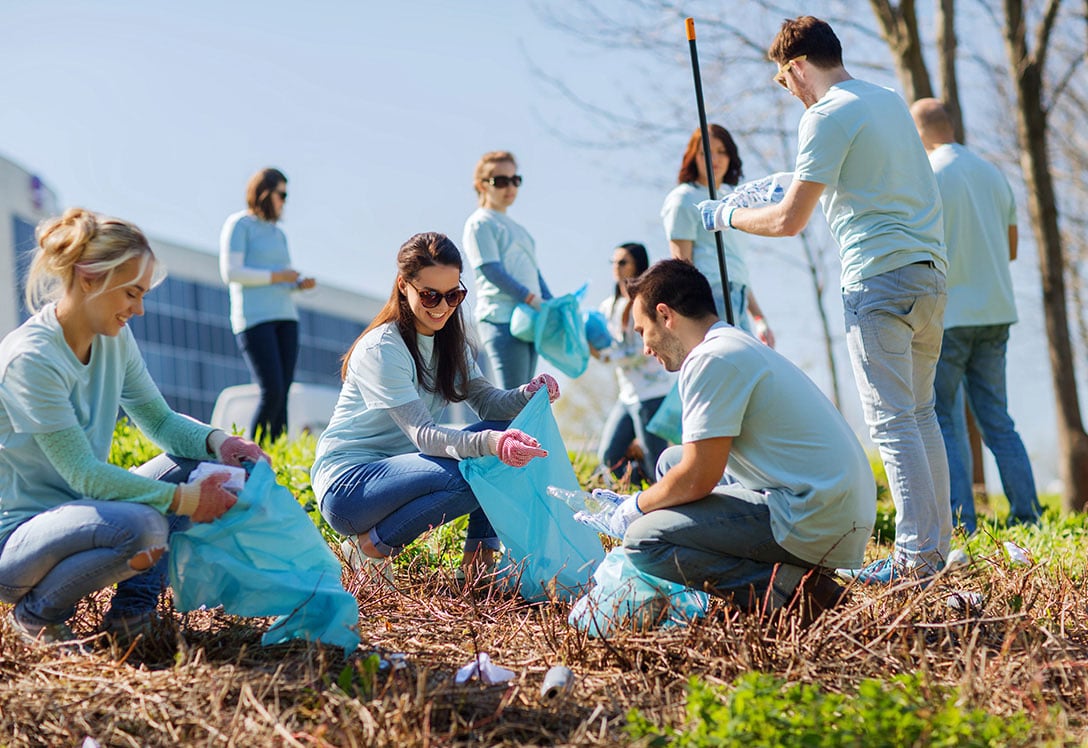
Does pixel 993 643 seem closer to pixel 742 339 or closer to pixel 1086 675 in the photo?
pixel 1086 675

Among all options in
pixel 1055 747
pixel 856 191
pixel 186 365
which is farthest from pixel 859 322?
pixel 186 365

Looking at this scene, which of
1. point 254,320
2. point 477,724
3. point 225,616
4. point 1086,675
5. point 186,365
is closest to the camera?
point 477,724

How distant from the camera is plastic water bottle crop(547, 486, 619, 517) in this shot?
11.9 feet

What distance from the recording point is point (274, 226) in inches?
255

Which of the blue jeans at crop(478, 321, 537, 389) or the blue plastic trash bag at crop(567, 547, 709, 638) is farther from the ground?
the blue jeans at crop(478, 321, 537, 389)

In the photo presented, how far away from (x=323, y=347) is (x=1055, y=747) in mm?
47615

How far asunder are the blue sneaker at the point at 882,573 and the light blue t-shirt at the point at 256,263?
3.57m

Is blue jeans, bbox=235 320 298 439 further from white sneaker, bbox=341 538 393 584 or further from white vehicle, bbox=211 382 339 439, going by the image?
white vehicle, bbox=211 382 339 439

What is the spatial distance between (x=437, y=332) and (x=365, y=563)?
0.83 meters

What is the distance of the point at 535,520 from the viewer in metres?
3.85

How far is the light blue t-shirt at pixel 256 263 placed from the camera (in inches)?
248

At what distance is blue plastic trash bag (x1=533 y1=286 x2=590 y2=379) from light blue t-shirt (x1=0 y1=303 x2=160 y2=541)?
2.62m

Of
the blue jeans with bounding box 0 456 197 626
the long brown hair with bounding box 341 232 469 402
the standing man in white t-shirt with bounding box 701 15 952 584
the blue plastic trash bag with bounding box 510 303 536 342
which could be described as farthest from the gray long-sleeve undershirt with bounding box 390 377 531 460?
the blue plastic trash bag with bounding box 510 303 536 342

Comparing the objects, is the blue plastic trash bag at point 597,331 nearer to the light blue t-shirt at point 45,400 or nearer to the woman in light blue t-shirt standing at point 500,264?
the woman in light blue t-shirt standing at point 500,264
